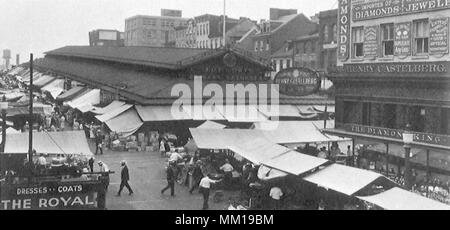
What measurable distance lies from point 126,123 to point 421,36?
18.7 m

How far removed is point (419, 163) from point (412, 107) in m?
2.79

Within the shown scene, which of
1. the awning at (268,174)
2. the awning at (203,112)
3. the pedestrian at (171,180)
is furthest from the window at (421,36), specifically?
the awning at (203,112)

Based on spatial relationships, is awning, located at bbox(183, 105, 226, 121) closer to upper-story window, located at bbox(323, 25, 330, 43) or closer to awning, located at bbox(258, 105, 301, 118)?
awning, located at bbox(258, 105, 301, 118)

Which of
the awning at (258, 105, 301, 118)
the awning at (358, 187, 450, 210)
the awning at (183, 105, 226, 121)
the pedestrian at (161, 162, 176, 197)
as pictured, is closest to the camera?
the awning at (358, 187, 450, 210)

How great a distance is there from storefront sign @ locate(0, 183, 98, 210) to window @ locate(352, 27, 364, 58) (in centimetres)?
1683

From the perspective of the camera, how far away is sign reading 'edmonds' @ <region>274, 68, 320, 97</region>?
2623 cm

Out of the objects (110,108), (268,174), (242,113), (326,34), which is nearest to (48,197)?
(268,174)

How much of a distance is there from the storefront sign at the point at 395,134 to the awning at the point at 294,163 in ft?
21.9

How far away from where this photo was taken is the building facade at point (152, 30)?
11331 cm

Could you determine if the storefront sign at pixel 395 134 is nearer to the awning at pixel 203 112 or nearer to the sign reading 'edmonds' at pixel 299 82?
the sign reading 'edmonds' at pixel 299 82

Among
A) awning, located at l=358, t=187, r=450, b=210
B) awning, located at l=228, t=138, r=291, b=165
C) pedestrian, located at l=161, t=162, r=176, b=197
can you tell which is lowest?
pedestrian, located at l=161, t=162, r=176, b=197

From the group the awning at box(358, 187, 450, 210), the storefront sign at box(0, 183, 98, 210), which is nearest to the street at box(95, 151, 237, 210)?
the storefront sign at box(0, 183, 98, 210)

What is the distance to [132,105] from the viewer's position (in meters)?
36.9
